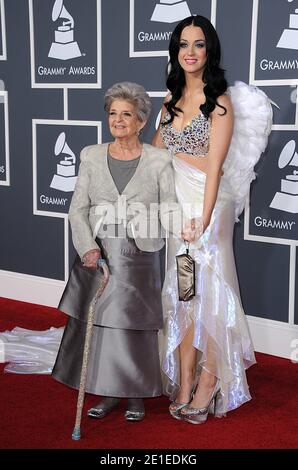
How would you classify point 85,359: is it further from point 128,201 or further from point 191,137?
point 191,137

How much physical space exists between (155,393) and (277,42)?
2.14m

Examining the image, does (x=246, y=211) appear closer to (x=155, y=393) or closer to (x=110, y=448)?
(x=155, y=393)

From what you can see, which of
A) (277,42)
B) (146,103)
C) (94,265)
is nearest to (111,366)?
(94,265)

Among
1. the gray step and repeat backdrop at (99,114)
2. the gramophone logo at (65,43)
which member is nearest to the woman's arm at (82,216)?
the gray step and repeat backdrop at (99,114)

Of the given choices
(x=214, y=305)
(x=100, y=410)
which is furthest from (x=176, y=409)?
(x=214, y=305)

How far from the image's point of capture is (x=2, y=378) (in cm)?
373

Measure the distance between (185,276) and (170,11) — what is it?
2.00 metres

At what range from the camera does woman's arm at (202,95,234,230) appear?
304cm

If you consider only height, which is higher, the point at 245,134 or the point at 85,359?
the point at 245,134

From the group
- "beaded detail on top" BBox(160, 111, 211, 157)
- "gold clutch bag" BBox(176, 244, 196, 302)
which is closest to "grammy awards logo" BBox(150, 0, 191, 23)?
"beaded detail on top" BBox(160, 111, 211, 157)

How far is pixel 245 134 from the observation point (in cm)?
332

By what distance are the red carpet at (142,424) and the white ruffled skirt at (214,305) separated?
0.17 meters

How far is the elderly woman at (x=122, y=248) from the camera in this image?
2979 mm

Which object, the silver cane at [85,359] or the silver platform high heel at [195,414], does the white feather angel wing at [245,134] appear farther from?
the silver platform high heel at [195,414]
